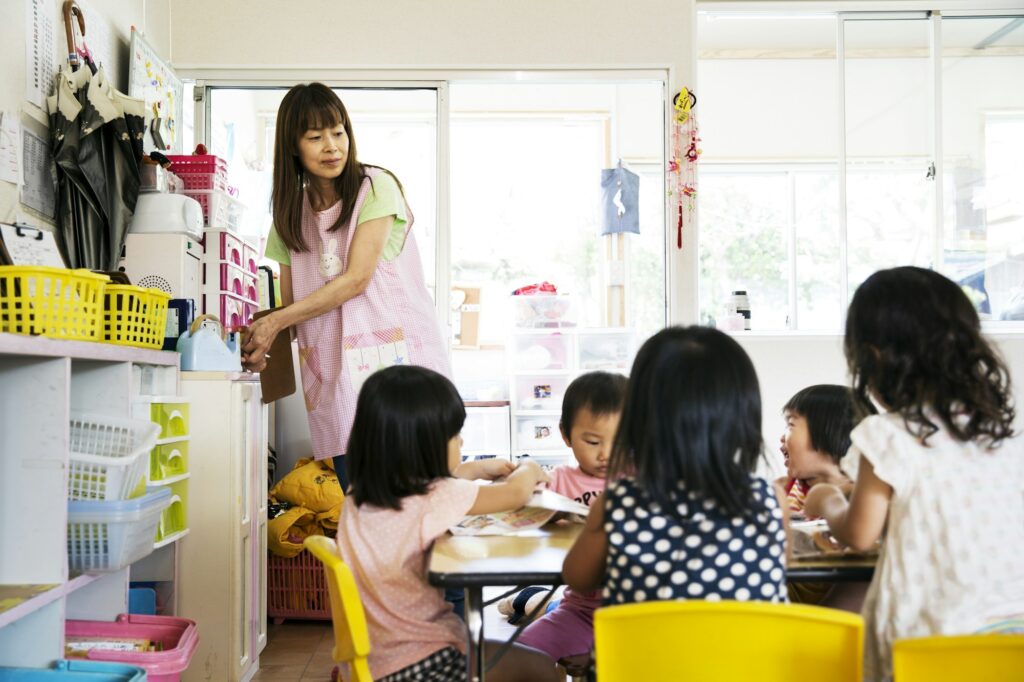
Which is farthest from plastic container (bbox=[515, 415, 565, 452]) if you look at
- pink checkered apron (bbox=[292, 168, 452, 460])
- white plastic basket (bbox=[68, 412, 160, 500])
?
white plastic basket (bbox=[68, 412, 160, 500])

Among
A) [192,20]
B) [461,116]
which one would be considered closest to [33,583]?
[192,20]

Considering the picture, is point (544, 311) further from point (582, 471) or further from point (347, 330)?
point (582, 471)

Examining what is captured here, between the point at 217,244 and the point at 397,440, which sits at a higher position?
the point at 217,244

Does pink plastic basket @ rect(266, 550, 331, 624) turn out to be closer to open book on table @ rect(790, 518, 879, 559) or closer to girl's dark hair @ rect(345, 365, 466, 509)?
girl's dark hair @ rect(345, 365, 466, 509)

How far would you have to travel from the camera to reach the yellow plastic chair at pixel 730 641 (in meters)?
1.01

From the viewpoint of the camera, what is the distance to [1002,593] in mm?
1262

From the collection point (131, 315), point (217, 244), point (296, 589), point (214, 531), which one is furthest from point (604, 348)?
point (131, 315)

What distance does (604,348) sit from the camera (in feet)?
17.4

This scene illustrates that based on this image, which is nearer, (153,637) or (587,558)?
(587,558)

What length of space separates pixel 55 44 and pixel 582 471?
1.88 meters

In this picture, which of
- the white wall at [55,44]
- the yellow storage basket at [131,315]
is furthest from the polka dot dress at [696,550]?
the white wall at [55,44]

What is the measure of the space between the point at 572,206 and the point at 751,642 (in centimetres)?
565

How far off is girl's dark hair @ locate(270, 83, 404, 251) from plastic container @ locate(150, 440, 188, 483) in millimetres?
582

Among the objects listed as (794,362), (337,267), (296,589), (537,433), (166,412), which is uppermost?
(337,267)
